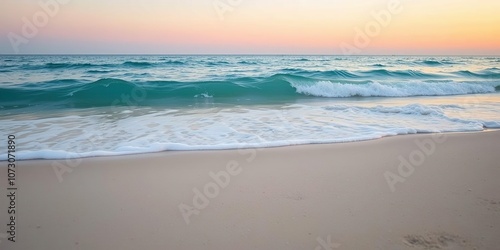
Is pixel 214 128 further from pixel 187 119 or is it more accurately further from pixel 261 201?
pixel 261 201

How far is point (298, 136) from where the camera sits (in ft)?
19.1

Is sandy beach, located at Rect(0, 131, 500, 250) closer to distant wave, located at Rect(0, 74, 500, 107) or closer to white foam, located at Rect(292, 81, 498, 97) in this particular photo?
distant wave, located at Rect(0, 74, 500, 107)

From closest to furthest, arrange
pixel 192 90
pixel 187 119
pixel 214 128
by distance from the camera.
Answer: pixel 214 128
pixel 187 119
pixel 192 90

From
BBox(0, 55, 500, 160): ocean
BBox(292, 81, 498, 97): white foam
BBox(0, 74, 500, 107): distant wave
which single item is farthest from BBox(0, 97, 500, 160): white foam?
BBox(292, 81, 498, 97): white foam

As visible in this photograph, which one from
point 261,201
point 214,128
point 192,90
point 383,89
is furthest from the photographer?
point 383,89

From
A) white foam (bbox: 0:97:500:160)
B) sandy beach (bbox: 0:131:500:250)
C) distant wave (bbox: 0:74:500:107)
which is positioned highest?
distant wave (bbox: 0:74:500:107)

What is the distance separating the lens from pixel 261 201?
10.5 ft

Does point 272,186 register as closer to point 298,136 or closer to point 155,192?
point 155,192

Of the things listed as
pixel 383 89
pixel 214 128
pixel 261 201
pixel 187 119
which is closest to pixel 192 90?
pixel 187 119

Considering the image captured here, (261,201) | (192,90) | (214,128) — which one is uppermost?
(192,90)

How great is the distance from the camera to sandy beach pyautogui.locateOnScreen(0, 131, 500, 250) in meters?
2.56

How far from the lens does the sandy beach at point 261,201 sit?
2562 millimetres

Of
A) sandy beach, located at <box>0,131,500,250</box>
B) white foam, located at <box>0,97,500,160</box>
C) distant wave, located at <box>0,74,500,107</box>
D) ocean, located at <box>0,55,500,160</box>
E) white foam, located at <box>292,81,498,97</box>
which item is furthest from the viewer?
white foam, located at <box>292,81,498,97</box>

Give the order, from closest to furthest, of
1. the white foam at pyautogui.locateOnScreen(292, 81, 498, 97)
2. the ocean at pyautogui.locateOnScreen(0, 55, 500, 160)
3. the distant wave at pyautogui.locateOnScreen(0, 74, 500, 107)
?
1. the ocean at pyautogui.locateOnScreen(0, 55, 500, 160)
2. the distant wave at pyautogui.locateOnScreen(0, 74, 500, 107)
3. the white foam at pyautogui.locateOnScreen(292, 81, 498, 97)
